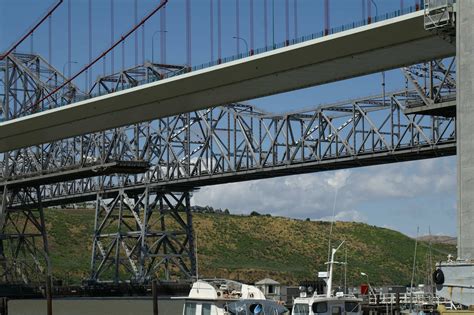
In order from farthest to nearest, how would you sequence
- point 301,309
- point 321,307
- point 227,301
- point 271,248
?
point 271,248, point 227,301, point 301,309, point 321,307

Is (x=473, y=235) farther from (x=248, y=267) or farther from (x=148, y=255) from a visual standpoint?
(x=248, y=267)

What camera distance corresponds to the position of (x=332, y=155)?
9175 cm

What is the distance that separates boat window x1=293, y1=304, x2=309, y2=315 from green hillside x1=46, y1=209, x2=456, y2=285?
3157 inches

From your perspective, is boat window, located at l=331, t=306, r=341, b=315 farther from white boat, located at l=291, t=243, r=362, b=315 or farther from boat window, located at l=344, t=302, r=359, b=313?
boat window, located at l=344, t=302, r=359, b=313

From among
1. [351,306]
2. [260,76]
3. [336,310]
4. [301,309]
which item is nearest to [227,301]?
[301,309]

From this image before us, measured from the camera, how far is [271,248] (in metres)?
149

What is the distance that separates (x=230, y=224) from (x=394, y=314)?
9193 cm

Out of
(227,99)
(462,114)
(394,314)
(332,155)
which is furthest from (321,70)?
(332,155)

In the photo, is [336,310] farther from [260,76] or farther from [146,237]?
[146,237]

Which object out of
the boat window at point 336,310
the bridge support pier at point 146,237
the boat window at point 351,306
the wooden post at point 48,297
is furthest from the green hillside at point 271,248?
the boat window at point 336,310

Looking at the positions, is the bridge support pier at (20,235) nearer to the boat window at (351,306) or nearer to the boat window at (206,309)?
the boat window at (206,309)

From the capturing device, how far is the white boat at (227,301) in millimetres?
44438

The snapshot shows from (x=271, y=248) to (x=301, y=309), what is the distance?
105736mm

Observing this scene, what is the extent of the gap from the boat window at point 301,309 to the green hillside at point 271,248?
80.2 meters
